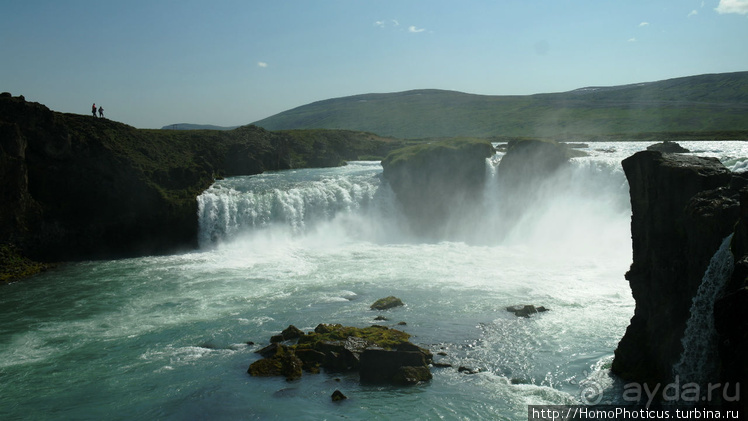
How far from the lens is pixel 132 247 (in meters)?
36.5

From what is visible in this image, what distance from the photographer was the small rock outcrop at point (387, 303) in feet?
74.4

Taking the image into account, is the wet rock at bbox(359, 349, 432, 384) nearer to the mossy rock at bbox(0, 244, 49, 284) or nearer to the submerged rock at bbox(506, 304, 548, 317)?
the submerged rock at bbox(506, 304, 548, 317)

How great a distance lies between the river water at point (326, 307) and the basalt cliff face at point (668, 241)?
1.35 metres

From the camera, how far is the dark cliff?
32.8 metres

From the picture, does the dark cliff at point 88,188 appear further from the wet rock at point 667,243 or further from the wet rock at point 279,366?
the wet rock at point 667,243

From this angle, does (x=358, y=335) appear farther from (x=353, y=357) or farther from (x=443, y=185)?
(x=443, y=185)

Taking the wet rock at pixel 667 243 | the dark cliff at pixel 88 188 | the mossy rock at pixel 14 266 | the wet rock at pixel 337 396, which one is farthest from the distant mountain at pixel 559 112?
the wet rock at pixel 337 396

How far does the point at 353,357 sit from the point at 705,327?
959 centimetres

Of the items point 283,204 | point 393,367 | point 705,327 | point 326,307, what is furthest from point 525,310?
point 283,204

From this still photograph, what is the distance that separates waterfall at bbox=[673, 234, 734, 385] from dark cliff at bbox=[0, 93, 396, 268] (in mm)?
32680

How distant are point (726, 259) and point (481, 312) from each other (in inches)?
461

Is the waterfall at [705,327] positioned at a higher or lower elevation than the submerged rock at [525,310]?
higher

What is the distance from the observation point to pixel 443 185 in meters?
43.0

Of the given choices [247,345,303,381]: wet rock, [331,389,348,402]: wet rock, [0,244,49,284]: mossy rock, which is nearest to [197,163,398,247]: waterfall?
[0,244,49,284]: mossy rock
